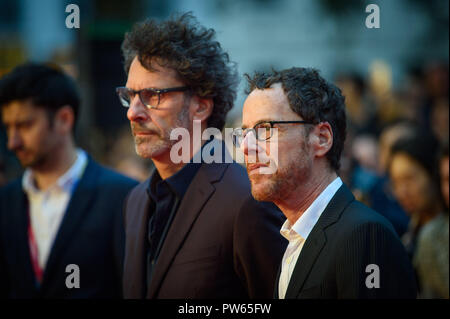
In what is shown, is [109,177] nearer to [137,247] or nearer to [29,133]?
[29,133]

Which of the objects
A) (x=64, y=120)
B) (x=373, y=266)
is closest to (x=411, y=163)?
(x=64, y=120)

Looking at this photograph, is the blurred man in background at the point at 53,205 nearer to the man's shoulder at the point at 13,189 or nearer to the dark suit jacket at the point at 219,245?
the man's shoulder at the point at 13,189

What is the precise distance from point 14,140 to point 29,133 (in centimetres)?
11

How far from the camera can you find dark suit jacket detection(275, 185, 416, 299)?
7.18ft

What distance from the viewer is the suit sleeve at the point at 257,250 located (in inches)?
111

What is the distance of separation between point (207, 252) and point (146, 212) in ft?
1.82

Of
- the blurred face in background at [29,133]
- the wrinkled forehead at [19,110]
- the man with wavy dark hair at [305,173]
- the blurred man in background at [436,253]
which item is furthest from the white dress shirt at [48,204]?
the blurred man in background at [436,253]

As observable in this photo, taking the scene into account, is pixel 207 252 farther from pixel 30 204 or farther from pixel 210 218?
pixel 30 204

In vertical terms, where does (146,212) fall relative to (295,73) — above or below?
below

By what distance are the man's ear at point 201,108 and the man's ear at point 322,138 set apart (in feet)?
2.95

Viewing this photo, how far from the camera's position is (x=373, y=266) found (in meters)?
2.19

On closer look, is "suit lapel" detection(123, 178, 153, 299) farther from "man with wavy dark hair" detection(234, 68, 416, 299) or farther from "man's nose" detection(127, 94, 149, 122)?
"man with wavy dark hair" detection(234, 68, 416, 299)

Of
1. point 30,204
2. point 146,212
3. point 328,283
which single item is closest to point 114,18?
point 30,204

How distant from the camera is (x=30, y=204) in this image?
13.8 ft
